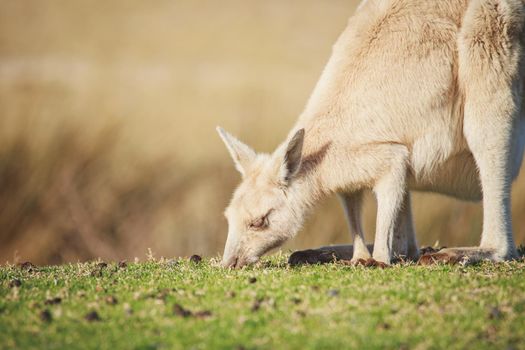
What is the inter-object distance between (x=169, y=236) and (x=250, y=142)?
231 cm

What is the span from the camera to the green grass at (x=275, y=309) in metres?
A: 4.78

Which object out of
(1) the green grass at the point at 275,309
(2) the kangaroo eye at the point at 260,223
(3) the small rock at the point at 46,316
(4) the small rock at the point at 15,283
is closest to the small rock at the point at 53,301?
(1) the green grass at the point at 275,309

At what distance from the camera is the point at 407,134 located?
25.0 ft

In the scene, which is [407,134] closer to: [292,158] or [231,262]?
[292,158]

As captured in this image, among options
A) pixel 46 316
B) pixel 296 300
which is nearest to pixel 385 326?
pixel 296 300

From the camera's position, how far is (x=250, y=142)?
13.1m

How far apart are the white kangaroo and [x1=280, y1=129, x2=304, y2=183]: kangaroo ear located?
10mm

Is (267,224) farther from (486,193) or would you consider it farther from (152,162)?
(152,162)

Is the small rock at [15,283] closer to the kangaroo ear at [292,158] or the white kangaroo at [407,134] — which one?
the white kangaroo at [407,134]

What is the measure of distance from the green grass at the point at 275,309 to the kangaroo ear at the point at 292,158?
3.33ft

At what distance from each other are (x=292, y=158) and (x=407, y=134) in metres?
1.16

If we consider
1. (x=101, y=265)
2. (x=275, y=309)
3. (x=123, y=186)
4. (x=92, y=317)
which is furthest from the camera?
(x=123, y=186)

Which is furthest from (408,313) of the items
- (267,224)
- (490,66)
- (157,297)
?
(490,66)

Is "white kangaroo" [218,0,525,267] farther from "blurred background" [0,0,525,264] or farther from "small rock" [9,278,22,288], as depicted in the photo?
"small rock" [9,278,22,288]
